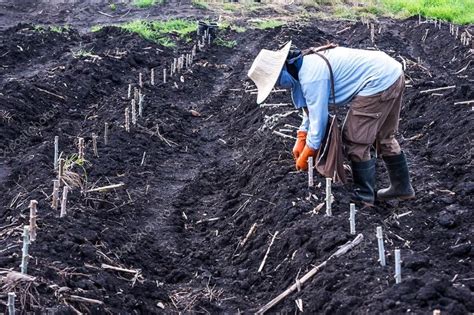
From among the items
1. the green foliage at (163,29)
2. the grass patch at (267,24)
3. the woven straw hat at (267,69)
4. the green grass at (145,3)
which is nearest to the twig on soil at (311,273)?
the woven straw hat at (267,69)

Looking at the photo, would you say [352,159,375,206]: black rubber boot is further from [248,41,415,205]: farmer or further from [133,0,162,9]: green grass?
[133,0,162,9]: green grass

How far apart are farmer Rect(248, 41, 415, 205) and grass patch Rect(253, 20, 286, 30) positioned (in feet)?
47.7

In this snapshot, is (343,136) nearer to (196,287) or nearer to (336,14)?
(196,287)

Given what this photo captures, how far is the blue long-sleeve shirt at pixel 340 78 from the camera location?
6.01 meters

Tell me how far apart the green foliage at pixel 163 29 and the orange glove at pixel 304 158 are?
10.9 meters

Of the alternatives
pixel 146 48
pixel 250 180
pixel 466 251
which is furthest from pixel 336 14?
pixel 466 251

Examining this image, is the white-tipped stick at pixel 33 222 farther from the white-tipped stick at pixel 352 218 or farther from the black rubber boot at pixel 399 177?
the black rubber boot at pixel 399 177

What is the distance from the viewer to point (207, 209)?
740 centimetres

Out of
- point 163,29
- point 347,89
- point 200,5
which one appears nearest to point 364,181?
point 347,89

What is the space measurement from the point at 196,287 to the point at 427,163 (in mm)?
3650

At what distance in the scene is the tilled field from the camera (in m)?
4.73

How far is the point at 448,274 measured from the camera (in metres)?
4.64

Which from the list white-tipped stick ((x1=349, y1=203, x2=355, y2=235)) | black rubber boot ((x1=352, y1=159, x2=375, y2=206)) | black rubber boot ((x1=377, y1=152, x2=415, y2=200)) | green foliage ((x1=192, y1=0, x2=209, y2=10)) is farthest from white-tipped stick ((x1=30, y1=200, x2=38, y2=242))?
green foliage ((x1=192, y1=0, x2=209, y2=10))

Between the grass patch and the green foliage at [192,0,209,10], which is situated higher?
the grass patch
